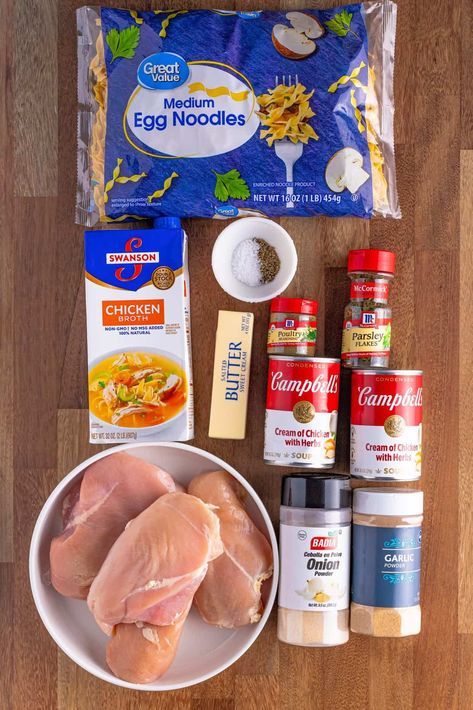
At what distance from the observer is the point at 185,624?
109 cm

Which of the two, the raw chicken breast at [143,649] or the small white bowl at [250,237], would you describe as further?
the small white bowl at [250,237]

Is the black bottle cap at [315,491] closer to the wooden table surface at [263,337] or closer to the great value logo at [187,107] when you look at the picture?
the wooden table surface at [263,337]

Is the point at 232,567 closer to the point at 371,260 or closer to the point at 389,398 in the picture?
the point at 389,398

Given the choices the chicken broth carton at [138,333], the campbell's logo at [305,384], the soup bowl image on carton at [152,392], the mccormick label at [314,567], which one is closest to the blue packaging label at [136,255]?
the chicken broth carton at [138,333]

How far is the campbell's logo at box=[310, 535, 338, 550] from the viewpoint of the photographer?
100cm

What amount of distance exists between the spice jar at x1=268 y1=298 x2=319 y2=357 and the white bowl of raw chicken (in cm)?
20

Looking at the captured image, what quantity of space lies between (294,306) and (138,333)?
25 centimetres

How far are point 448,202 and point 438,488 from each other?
472 millimetres

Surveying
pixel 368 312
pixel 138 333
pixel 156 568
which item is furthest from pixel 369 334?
pixel 156 568

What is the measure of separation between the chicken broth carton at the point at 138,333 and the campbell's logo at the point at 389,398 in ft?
0.90

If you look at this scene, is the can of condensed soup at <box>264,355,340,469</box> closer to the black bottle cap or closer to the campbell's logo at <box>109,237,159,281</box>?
the black bottle cap

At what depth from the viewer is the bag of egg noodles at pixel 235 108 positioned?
3.45 feet

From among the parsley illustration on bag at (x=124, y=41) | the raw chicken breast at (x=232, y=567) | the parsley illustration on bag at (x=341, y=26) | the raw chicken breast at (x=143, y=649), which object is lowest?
the raw chicken breast at (x=143, y=649)

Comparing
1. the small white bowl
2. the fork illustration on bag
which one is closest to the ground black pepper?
the small white bowl
